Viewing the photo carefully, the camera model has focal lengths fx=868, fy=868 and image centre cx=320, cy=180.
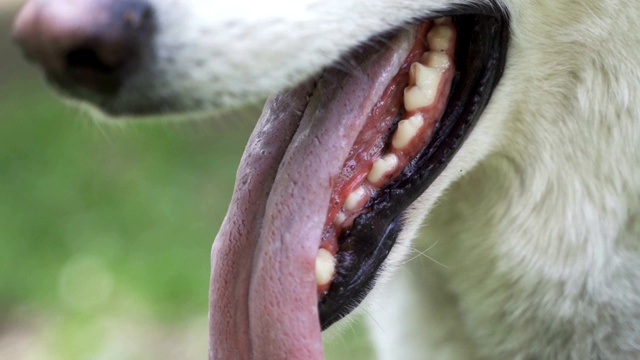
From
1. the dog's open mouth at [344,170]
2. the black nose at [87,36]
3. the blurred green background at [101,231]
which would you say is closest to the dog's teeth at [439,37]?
the dog's open mouth at [344,170]

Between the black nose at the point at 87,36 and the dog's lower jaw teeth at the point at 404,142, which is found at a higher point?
the black nose at the point at 87,36

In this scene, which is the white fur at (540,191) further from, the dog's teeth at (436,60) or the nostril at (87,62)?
the nostril at (87,62)

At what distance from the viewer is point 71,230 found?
17.7 ft

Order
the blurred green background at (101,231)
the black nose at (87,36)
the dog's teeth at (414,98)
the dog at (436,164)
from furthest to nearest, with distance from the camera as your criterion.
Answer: the blurred green background at (101,231) → the dog's teeth at (414,98) → the dog at (436,164) → the black nose at (87,36)

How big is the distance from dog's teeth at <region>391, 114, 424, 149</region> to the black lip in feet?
0.14

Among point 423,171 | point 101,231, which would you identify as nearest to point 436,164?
point 423,171

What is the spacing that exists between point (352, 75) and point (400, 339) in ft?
3.24

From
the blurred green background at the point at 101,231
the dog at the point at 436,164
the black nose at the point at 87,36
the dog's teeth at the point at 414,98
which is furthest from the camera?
the blurred green background at the point at 101,231

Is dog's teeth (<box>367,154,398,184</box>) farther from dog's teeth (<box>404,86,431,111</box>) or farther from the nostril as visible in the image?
the nostril

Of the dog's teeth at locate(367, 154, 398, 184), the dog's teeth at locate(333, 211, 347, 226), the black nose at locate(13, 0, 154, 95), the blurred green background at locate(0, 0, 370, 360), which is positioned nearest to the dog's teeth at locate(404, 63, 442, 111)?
the dog's teeth at locate(367, 154, 398, 184)

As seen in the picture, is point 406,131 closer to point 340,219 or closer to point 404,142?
point 404,142

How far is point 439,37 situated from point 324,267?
1.82ft

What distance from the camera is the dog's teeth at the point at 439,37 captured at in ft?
6.14

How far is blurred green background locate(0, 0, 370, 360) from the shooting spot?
14.5 ft
